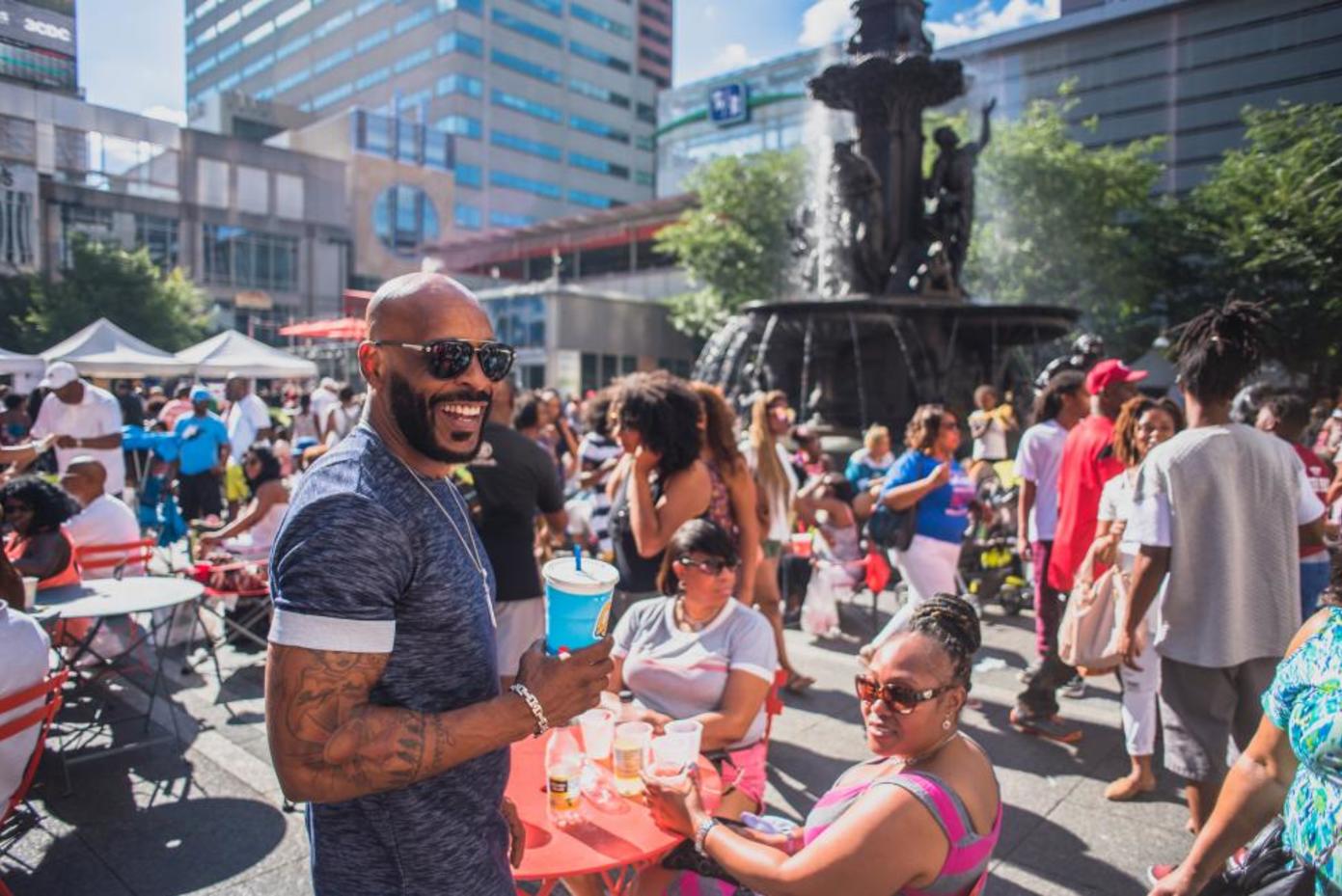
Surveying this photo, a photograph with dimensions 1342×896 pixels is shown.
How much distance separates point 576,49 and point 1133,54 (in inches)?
2891

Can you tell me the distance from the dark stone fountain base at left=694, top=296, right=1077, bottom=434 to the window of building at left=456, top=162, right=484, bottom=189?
6079 centimetres

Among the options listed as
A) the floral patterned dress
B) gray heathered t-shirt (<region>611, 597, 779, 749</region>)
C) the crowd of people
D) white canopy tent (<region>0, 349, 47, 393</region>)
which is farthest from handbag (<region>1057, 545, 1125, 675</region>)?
white canopy tent (<region>0, 349, 47, 393</region>)

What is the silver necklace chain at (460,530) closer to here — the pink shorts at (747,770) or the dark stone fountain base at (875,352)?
the pink shorts at (747,770)

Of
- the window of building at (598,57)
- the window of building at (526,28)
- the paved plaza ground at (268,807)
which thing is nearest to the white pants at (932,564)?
the paved plaza ground at (268,807)

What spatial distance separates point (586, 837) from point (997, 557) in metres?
6.33

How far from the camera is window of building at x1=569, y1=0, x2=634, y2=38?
77.4 meters

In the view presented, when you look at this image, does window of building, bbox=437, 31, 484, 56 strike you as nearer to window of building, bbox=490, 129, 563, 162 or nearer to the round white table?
window of building, bbox=490, 129, 563, 162

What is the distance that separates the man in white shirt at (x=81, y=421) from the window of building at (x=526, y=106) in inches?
2717

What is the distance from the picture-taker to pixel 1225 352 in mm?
3396

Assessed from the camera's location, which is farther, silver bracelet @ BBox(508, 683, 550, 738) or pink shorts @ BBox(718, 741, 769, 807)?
pink shorts @ BBox(718, 741, 769, 807)

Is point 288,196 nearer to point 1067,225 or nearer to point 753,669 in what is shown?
point 1067,225

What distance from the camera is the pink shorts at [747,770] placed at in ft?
10.5

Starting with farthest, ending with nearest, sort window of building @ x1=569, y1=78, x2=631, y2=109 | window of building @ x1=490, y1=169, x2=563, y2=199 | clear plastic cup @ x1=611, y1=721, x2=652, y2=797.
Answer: window of building @ x1=569, y1=78, x2=631, y2=109
window of building @ x1=490, y1=169, x2=563, y2=199
clear plastic cup @ x1=611, y1=721, x2=652, y2=797

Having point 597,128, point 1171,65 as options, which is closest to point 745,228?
point 1171,65
